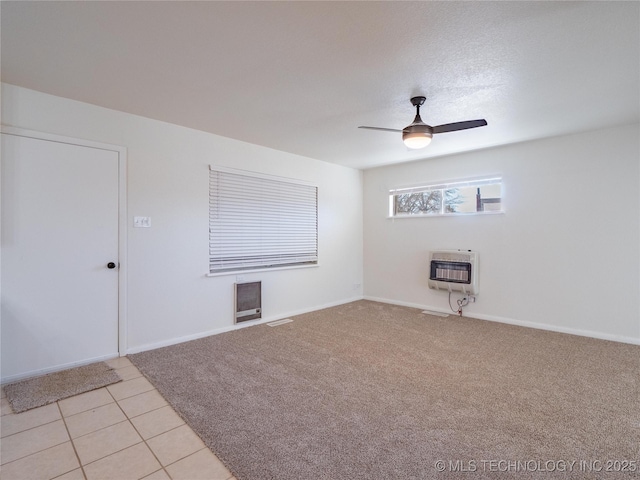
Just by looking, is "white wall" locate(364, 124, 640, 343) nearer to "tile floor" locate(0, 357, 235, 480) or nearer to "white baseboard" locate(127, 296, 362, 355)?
"white baseboard" locate(127, 296, 362, 355)

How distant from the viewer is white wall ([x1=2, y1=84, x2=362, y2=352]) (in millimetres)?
2932

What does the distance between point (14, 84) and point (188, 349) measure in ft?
9.38

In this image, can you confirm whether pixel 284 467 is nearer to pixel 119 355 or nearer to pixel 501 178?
pixel 119 355

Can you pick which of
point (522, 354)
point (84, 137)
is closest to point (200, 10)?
point (84, 137)

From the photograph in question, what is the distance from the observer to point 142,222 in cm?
334

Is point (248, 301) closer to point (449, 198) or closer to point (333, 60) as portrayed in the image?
point (333, 60)

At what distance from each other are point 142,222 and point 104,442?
211 cm

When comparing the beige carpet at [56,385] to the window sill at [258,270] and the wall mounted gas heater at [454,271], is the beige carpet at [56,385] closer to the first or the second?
the window sill at [258,270]

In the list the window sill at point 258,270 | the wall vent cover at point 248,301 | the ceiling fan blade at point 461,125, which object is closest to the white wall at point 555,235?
the window sill at point 258,270

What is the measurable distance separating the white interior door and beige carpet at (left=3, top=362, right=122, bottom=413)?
146 millimetres

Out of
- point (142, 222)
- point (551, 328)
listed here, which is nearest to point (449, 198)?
point (551, 328)

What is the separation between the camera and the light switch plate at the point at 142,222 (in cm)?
329

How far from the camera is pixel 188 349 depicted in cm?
338

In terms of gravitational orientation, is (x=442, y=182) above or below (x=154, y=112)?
below
